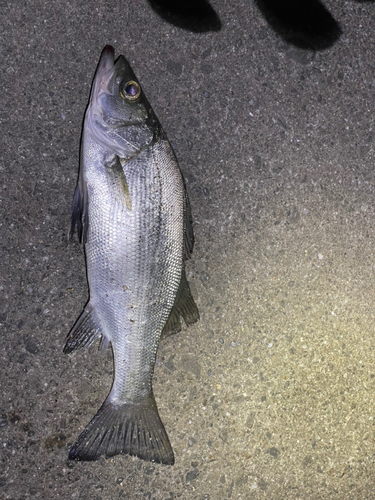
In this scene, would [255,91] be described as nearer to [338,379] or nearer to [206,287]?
[206,287]

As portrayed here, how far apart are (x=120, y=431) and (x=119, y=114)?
1805 mm

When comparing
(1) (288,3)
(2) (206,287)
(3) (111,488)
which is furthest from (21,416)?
(1) (288,3)

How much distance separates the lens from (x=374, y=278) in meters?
2.84

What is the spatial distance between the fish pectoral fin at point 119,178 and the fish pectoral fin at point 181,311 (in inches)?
21.8

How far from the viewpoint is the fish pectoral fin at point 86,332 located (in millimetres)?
2133

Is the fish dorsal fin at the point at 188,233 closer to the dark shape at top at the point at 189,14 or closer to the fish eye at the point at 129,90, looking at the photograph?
the fish eye at the point at 129,90

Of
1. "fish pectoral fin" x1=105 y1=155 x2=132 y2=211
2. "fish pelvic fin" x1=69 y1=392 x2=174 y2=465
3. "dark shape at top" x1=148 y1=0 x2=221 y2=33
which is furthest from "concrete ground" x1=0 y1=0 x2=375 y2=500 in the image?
"fish pectoral fin" x1=105 y1=155 x2=132 y2=211

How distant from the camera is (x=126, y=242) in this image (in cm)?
198

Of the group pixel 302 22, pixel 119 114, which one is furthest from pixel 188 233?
pixel 302 22

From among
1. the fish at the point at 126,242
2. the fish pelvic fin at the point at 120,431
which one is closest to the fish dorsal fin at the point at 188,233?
the fish at the point at 126,242

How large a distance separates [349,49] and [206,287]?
6.71 ft

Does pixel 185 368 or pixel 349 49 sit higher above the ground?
pixel 349 49

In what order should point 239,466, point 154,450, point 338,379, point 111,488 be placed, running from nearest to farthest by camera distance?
1. point 154,450
2. point 111,488
3. point 239,466
4. point 338,379

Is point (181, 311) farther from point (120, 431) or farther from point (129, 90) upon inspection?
point (129, 90)
